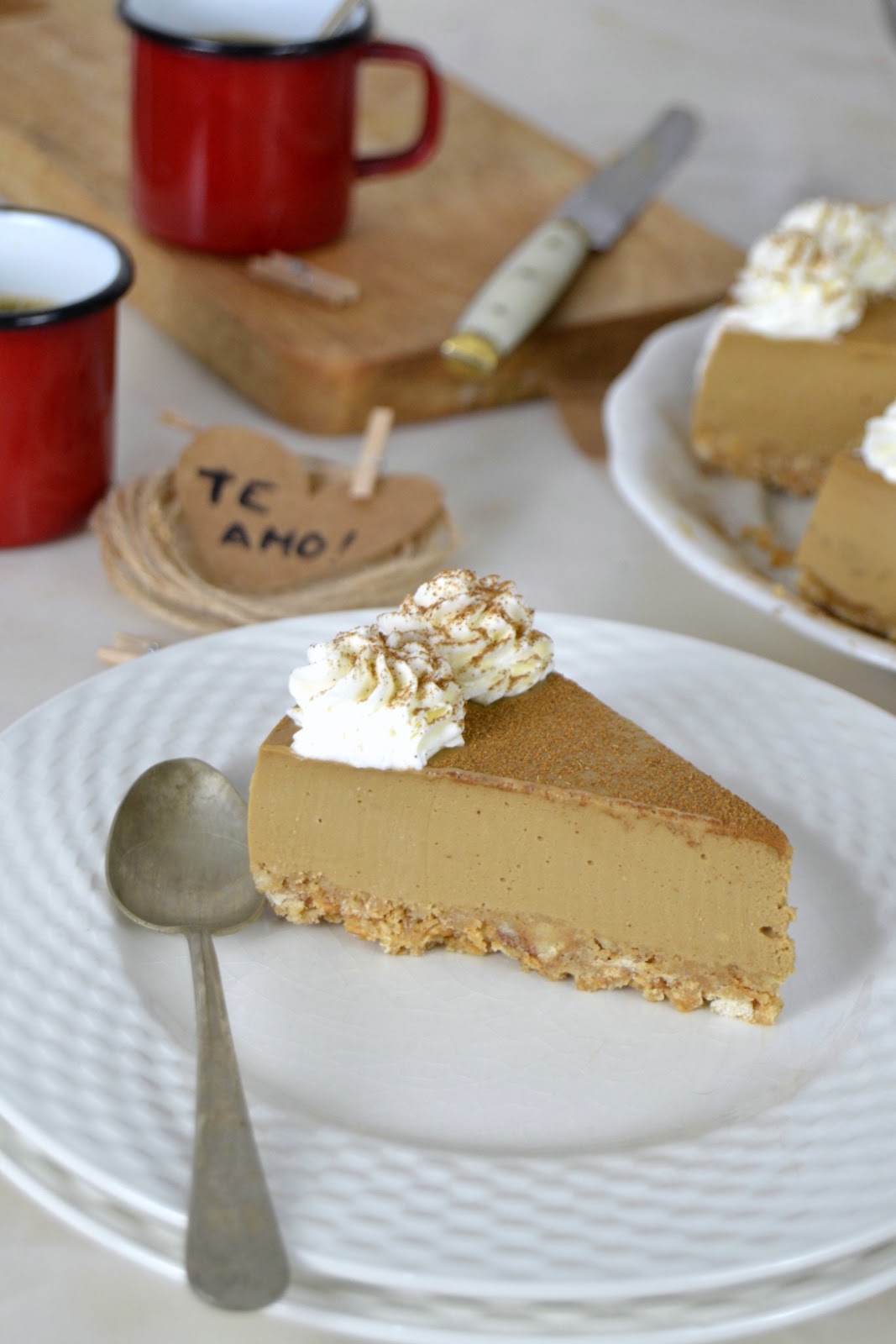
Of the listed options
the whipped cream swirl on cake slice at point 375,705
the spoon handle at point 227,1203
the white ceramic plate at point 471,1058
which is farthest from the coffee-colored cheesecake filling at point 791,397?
the spoon handle at point 227,1203

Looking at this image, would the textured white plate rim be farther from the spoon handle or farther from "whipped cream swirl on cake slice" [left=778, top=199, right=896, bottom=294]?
"whipped cream swirl on cake slice" [left=778, top=199, right=896, bottom=294]

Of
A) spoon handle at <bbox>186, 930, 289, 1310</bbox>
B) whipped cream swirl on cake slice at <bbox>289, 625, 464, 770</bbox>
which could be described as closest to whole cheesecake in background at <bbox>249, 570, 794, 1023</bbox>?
whipped cream swirl on cake slice at <bbox>289, 625, 464, 770</bbox>

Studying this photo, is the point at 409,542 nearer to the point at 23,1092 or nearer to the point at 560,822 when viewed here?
the point at 560,822

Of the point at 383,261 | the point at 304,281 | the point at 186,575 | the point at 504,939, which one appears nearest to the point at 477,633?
the point at 504,939

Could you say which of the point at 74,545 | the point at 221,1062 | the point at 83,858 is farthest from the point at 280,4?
the point at 221,1062

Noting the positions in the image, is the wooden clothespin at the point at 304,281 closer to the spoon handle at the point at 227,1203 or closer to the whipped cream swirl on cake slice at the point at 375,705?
the whipped cream swirl on cake slice at the point at 375,705

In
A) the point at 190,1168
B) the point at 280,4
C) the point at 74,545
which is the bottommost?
the point at 74,545
